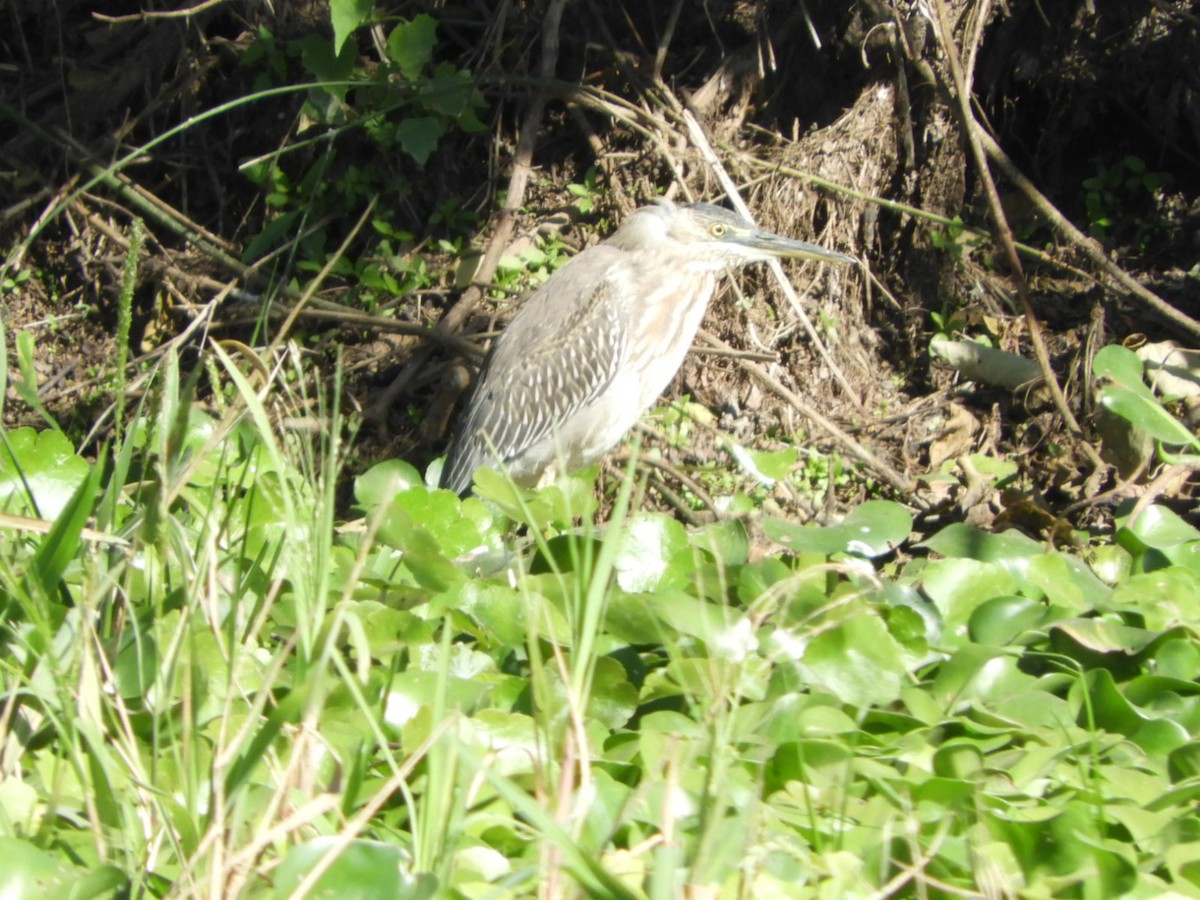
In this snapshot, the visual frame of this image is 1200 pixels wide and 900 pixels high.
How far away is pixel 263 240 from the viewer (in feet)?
17.1

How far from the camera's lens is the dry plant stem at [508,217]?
496 cm

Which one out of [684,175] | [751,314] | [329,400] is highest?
[684,175]

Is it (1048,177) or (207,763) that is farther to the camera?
(1048,177)

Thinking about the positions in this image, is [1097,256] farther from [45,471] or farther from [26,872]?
[26,872]

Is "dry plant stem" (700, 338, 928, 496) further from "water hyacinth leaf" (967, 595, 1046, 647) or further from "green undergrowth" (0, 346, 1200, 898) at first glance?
"water hyacinth leaf" (967, 595, 1046, 647)

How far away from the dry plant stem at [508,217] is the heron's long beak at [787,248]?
1145 mm

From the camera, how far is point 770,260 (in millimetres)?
Answer: 4430

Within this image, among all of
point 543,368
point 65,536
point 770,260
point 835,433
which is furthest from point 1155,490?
point 65,536

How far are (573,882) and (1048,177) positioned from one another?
4.19m

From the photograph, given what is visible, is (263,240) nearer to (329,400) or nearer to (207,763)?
(329,400)

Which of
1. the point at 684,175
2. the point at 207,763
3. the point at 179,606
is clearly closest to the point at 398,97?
the point at 684,175

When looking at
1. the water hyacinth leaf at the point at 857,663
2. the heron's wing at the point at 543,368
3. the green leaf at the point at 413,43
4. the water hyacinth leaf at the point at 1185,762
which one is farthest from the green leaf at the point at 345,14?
the water hyacinth leaf at the point at 1185,762

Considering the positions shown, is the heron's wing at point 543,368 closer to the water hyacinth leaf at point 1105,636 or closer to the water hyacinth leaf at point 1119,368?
the water hyacinth leaf at point 1119,368

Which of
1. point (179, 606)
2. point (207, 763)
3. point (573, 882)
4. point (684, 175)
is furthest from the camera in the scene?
point (684, 175)
